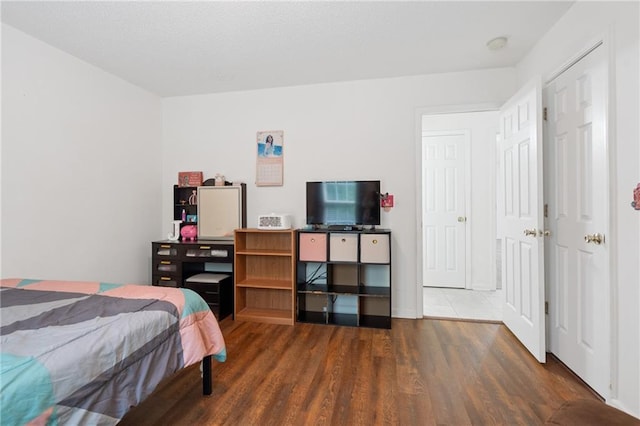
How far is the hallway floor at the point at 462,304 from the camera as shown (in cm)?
306

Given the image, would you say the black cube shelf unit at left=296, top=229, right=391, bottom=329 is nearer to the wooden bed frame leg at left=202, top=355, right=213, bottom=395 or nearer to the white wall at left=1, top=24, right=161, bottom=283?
the wooden bed frame leg at left=202, top=355, right=213, bottom=395

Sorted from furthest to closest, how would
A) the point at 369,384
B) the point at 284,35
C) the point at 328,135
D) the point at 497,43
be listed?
the point at 328,135
the point at 497,43
the point at 284,35
the point at 369,384

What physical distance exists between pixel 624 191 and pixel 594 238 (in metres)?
0.34

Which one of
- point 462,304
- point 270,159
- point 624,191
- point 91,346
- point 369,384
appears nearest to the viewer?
point 91,346

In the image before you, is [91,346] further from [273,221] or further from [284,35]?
[284,35]

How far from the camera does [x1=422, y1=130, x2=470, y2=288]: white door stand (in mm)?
4020

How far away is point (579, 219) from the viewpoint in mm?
1873

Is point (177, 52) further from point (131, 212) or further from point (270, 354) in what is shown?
point (270, 354)

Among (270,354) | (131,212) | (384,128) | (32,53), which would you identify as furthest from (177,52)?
(270,354)

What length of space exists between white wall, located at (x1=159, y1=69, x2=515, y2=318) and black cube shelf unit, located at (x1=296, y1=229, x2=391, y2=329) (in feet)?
0.87

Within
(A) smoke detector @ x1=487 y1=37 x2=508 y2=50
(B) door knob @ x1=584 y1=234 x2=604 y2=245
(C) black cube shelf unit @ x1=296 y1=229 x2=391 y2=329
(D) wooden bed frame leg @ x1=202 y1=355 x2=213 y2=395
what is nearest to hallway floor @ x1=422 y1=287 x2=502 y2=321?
(C) black cube shelf unit @ x1=296 y1=229 x2=391 y2=329

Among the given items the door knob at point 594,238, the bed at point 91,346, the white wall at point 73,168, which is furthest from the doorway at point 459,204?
the white wall at point 73,168

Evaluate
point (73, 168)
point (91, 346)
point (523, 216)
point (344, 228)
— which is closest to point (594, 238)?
point (523, 216)

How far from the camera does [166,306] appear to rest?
144 centimetres
